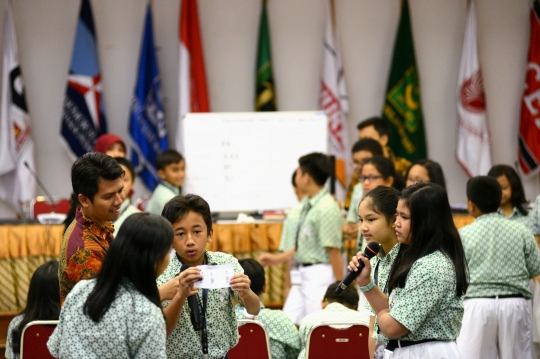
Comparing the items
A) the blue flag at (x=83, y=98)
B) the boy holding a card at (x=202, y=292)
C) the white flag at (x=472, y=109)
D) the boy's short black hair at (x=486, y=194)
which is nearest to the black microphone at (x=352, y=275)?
the boy holding a card at (x=202, y=292)

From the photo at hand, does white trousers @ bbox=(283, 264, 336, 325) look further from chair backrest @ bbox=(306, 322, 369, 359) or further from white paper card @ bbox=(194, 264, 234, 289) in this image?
white paper card @ bbox=(194, 264, 234, 289)

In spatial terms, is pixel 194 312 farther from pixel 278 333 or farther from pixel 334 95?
pixel 334 95

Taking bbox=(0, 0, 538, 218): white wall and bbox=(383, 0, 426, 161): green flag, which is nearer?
bbox=(383, 0, 426, 161): green flag

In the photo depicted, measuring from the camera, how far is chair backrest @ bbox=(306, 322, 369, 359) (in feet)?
12.1

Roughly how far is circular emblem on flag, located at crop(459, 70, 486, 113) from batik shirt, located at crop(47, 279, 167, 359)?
6479 millimetres

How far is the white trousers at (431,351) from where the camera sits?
281cm

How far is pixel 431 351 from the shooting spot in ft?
9.23

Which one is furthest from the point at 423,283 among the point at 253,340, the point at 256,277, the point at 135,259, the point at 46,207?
the point at 46,207

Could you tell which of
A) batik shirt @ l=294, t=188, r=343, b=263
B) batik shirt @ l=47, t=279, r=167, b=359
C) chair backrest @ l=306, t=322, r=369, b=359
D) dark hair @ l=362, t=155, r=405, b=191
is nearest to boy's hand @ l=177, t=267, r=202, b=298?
batik shirt @ l=47, t=279, r=167, b=359

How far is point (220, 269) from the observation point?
268 cm

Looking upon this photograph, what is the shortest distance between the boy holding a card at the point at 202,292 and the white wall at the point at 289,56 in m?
5.71

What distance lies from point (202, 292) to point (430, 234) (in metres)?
0.86

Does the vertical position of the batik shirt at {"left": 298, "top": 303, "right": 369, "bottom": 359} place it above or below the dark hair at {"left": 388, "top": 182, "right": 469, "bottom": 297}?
below

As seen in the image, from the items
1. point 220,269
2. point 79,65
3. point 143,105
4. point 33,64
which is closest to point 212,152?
point 143,105
